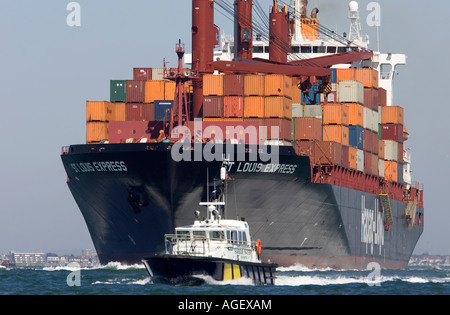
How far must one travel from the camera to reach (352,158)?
230 ft

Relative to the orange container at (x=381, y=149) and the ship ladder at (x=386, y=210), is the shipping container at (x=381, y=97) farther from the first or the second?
the ship ladder at (x=386, y=210)

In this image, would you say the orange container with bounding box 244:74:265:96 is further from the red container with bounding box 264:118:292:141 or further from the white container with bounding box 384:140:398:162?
the white container with bounding box 384:140:398:162

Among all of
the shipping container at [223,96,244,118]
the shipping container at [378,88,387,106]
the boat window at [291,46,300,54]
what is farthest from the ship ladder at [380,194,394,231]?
the shipping container at [223,96,244,118]

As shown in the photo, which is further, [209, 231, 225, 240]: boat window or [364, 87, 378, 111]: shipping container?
[364, 87, 378, 111]: shipping container

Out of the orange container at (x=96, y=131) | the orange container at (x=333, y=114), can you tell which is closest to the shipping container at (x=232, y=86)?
the orange container at (x=333, y=114)

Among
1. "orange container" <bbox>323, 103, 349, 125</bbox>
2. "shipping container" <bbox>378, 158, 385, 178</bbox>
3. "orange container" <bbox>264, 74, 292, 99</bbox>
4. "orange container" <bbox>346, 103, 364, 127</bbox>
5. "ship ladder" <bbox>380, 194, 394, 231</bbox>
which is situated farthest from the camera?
"ship ladder" <bbox>380, 194, 394, 231</bbox>

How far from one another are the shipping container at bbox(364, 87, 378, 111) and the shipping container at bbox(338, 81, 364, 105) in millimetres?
2333

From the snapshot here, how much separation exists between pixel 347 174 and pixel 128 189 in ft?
54.9

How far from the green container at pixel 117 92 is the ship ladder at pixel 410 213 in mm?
32139

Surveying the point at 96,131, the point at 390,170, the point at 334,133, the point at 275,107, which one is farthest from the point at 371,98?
the point at 96,131

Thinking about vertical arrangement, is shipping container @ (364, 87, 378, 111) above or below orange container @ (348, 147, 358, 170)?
above

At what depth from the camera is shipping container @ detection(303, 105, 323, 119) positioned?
68.1m

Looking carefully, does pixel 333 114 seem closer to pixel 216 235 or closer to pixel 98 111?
pixel 98 111
